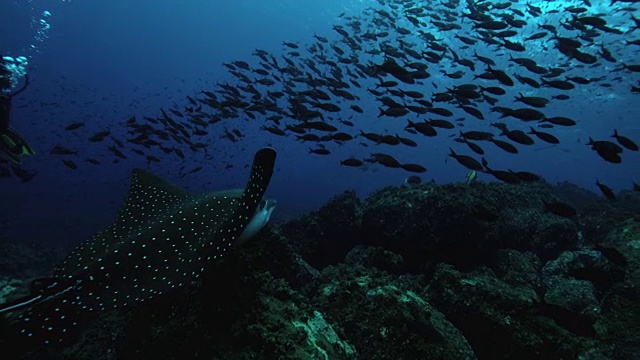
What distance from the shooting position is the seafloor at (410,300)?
264 cm

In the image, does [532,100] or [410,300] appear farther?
[532,100]

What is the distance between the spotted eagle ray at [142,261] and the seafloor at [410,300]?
0.82 feet

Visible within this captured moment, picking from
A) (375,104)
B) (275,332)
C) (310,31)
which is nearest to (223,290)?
(275,332)

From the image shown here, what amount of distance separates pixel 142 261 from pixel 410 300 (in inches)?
113

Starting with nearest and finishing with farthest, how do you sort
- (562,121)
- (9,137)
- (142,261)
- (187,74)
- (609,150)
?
(142,261) < (9,137) < (609,150) < (562,121) < (187,74)

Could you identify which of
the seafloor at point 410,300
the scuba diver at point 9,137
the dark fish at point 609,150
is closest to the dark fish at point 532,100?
the dark fish at point 609,150

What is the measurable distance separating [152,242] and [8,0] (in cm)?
9251

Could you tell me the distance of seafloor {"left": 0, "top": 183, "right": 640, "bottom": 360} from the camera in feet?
8.67

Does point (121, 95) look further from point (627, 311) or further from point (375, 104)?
point (627, 311)

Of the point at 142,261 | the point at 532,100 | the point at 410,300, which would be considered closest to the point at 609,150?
the point at 532,100

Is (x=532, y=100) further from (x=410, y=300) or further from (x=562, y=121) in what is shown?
(x=410, y=300)

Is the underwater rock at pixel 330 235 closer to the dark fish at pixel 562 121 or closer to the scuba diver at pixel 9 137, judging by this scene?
the dark fish at pixel 562 121

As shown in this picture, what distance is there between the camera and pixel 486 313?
4.15 m

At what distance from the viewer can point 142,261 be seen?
7.18ft
